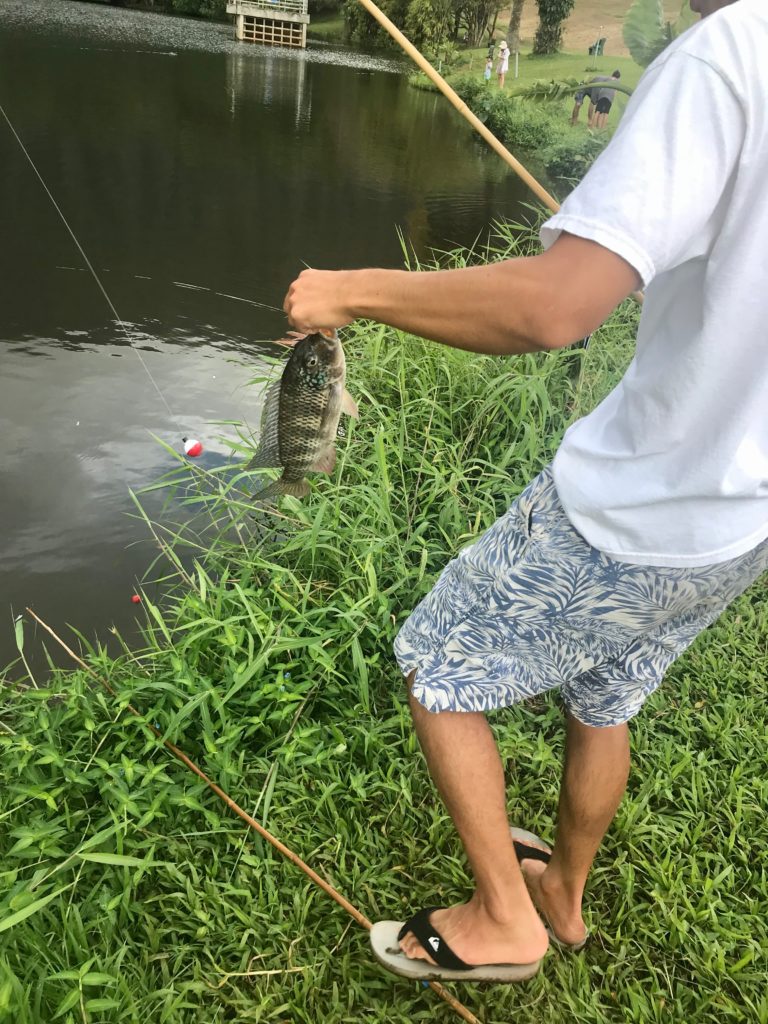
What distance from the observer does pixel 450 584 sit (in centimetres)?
150

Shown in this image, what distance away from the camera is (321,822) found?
2.15 meters

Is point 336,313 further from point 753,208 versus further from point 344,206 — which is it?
point 344,206

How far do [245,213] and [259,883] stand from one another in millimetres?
10178

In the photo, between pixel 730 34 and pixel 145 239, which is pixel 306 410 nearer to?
pixel 730 34

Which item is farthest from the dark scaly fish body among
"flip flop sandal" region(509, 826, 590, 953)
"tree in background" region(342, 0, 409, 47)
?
"tree in background" region(342, 0, 409, 47)

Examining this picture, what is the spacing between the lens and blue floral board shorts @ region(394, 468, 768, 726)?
131 centimetres

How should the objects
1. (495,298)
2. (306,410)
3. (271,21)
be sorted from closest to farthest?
(495,298) < (306,410) < (271,21)

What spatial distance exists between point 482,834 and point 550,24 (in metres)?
11.4

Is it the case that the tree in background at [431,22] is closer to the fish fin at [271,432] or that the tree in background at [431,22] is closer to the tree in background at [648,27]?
the tree in background at [648,27]

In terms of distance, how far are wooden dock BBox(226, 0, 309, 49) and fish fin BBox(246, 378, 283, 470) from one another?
120 ft

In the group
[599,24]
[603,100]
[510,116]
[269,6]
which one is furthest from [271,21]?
[603,100]

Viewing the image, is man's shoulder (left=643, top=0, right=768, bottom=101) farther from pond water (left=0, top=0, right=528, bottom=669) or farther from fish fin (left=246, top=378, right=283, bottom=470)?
pond water (left=0, top=0, right=528, bottom=669)

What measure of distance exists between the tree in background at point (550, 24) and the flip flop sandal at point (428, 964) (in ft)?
35.0

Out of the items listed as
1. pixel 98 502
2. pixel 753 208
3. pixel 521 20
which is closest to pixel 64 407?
pixel 98 502
